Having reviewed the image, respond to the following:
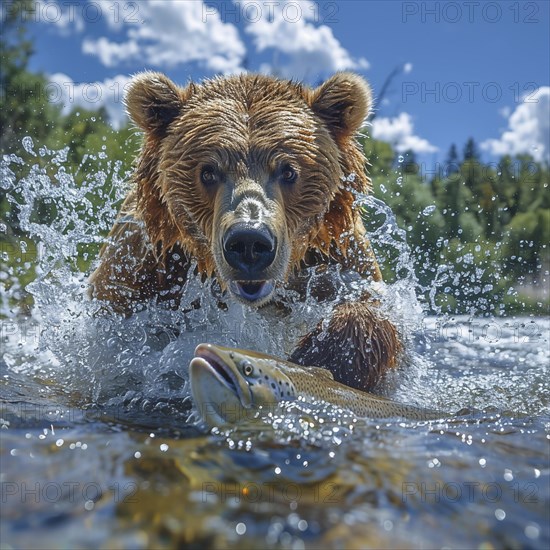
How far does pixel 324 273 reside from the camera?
4984 millimetres

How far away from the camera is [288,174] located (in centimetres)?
455

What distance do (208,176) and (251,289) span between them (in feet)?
3.03

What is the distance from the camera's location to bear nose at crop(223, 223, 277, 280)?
3.79 metres

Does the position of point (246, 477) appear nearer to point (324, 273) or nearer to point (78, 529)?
point (78, 529)

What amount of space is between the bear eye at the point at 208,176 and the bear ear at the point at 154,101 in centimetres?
68

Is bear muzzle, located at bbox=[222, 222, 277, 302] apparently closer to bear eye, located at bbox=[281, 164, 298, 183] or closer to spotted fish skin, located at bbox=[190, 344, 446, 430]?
bear eye, located at bbox=[281, 164, 298, 183]

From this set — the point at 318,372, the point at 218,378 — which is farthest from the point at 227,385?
the point at 318,372

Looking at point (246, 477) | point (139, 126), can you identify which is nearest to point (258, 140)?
point (139, 126)

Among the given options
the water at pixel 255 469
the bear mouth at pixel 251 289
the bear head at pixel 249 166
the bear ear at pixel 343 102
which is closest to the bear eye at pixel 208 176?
the bear head at pixel 249 166

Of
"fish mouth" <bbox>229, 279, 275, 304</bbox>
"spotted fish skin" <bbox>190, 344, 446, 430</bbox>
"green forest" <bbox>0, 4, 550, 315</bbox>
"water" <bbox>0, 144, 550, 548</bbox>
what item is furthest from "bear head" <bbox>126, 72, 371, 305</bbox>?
"green forest" <bbox>0, 4, 550, 315</bbox>

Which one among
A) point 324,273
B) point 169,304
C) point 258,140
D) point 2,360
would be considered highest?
point 258,140

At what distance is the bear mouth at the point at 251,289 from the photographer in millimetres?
4172

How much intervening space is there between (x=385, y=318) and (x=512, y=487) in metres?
2.23

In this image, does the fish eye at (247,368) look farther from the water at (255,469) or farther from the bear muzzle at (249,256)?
the bear muzzle at (249,256)
